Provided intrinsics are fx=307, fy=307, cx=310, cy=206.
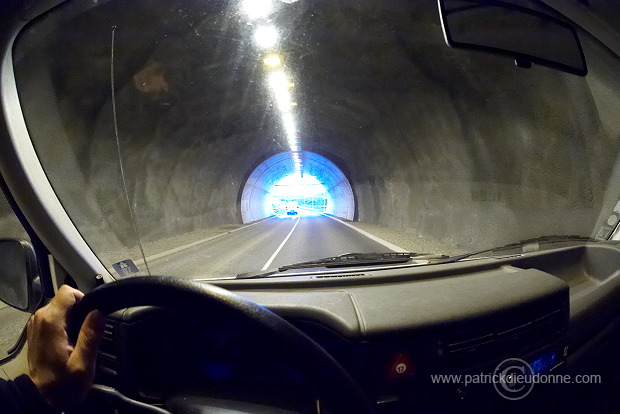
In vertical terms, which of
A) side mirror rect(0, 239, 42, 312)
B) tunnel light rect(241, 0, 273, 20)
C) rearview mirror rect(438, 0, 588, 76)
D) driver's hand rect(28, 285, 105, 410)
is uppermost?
tunnel light rect(241, 0, 273, 20)

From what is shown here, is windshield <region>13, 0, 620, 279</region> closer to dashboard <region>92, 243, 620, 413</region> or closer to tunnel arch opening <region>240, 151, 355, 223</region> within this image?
dashboard <region>92, 243, 620, 413</region>

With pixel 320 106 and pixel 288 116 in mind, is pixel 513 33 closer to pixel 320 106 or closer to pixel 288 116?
pixel 288 116

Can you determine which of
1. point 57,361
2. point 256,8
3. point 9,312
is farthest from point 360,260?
point 9,312

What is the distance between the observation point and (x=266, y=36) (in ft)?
15.4

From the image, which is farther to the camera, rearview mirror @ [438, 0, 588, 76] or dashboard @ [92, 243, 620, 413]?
rearview mirror @ [438, 0, 588, 76]

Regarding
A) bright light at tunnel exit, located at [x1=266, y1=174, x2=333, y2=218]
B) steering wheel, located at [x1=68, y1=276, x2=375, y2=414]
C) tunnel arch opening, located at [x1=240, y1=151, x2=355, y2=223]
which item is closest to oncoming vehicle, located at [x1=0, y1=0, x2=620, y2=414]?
steering wheel, located at [x1=68, y1=276, x2=375, y2=414]

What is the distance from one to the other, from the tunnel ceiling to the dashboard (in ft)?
6.16

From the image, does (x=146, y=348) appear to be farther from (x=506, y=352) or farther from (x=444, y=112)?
(x=444, y=112)

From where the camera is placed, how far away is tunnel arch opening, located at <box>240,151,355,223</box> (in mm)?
12827

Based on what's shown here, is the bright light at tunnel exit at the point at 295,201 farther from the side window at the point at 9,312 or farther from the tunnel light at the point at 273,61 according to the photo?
the side window at the point at 9,312

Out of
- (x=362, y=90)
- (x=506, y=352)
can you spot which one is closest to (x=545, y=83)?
(x=362, y=90)

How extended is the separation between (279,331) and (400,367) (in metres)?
0.98

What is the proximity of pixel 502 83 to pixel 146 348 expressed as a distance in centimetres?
658

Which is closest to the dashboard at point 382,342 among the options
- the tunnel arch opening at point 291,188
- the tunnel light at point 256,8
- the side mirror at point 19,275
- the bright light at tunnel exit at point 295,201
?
the side mirror at point 19,275
